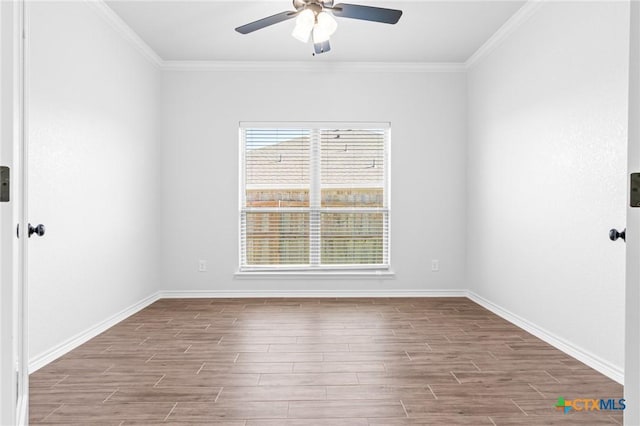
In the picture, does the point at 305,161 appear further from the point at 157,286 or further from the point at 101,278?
the point at 101,278

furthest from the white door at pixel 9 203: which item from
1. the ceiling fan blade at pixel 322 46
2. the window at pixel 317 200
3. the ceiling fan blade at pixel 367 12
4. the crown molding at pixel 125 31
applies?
the window at pixel 317 200

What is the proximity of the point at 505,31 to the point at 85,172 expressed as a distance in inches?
149

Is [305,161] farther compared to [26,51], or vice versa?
[305,161]

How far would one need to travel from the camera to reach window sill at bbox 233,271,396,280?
5094 mm

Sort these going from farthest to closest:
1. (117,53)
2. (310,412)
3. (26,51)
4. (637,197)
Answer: (117,53)
(310,412)
(26,51)
(637,197)

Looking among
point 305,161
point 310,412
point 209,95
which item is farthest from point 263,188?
point 310,412

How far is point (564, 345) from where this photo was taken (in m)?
3.15

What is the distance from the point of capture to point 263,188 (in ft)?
17.1

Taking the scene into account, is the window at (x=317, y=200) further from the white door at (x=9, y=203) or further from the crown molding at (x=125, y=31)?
the white door at (x=9, y=203)

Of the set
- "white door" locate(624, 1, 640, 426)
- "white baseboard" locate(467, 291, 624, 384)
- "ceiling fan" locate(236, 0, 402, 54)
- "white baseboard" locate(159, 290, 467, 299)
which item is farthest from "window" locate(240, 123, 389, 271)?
"white door" locate(624, 1, 640, 426)

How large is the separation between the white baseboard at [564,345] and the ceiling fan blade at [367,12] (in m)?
2.51

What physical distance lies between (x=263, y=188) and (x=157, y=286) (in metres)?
1.61

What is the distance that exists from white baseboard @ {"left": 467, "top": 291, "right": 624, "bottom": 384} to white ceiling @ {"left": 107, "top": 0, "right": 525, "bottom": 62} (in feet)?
8.55

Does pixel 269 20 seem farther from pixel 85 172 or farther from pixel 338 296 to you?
pixel 338 296
